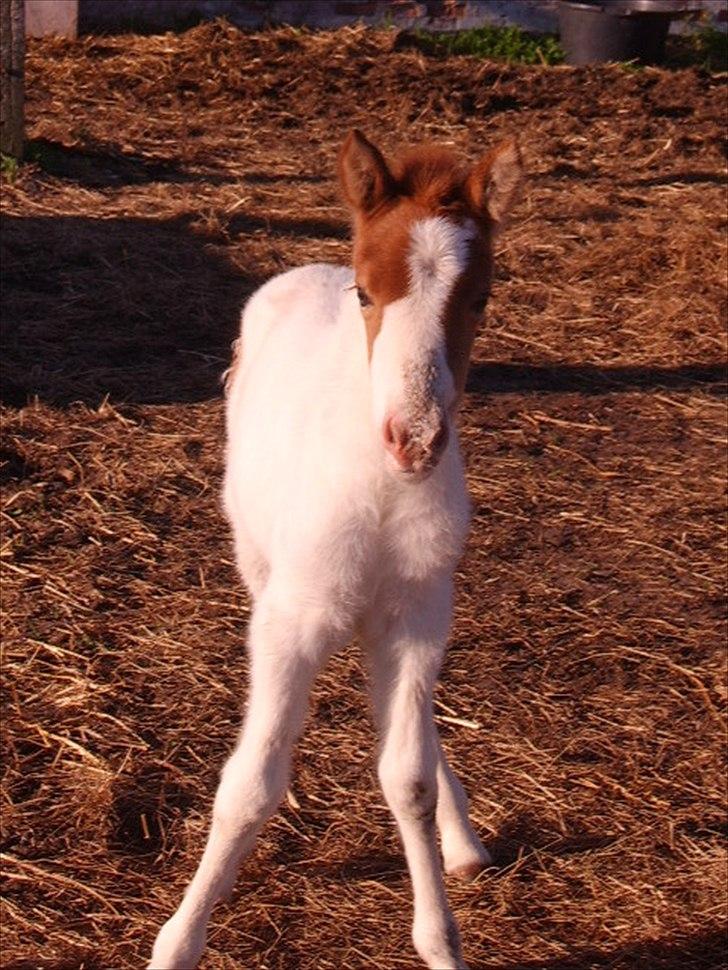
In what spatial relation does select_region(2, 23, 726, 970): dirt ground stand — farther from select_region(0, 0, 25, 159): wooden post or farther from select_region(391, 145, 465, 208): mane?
select_region(391, 145, 465, 208): mane

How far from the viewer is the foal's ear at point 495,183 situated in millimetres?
3039

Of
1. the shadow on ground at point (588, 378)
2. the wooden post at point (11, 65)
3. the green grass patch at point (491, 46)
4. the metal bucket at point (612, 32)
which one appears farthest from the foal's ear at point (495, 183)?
the metal bucket at point (612, 32)

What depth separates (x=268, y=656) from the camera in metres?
3.10

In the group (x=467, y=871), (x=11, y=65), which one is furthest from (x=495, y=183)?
(x=11, y=65)

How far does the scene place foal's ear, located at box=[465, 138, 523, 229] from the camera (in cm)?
304

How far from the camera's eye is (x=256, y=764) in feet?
10.4

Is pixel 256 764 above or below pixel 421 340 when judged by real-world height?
below

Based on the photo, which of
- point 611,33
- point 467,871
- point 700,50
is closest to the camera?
point 467,871

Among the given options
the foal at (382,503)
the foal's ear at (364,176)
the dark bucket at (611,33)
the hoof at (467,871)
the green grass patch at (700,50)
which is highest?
the foal's ear at (364,176)

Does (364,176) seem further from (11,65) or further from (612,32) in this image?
(612,32)

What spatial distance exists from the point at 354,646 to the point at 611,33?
752 cm

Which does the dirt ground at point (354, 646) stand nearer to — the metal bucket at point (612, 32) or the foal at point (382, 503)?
the foal at point (382, 503)

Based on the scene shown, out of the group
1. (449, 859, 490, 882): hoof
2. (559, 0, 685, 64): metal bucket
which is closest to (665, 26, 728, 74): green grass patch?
(559, 0, 685, 64): metal bucket

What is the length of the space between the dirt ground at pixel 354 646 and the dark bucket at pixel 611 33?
1.80 m
